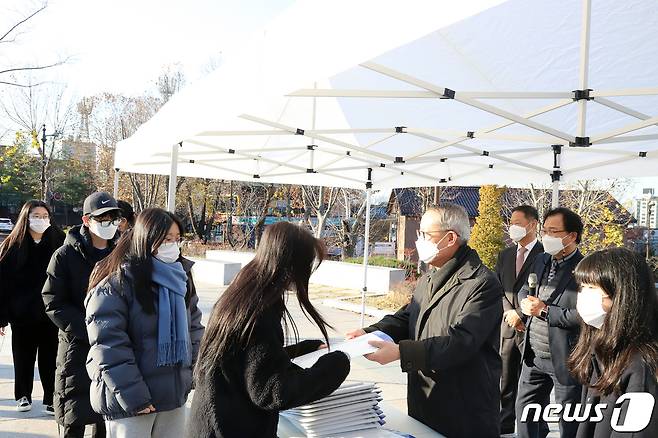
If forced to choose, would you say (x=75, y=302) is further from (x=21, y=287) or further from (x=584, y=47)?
(x=584, y=47)

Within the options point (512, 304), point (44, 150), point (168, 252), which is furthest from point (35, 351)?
point (44, 150)

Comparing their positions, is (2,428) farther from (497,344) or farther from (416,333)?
(497,344)

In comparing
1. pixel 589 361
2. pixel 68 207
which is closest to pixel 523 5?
pixel 589 361

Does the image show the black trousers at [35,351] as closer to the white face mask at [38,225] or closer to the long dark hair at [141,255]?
the white face mask at [38,225]

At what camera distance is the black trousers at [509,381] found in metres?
4.88

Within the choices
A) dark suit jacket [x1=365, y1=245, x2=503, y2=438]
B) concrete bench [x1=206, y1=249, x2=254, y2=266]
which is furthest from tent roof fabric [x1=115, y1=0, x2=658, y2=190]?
concrete bench [x1=206, y1=249, x2=254, y2=266]

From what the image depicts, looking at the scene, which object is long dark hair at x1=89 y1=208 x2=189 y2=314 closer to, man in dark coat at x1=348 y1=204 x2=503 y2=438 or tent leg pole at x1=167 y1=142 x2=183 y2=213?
man in dark coat at x1=348 y1=204 x2=503 y2=438

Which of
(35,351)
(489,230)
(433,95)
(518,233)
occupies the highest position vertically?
(433,95)

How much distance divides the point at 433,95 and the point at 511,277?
6.17 ft

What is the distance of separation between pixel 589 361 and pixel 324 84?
517cm

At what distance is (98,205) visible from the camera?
4.02 metres

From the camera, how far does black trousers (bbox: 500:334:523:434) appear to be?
16.0ft

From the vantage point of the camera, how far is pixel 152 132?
5.79 meters

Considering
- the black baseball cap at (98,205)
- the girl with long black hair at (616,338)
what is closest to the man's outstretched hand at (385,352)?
the girl with long black hair at (616,338)
